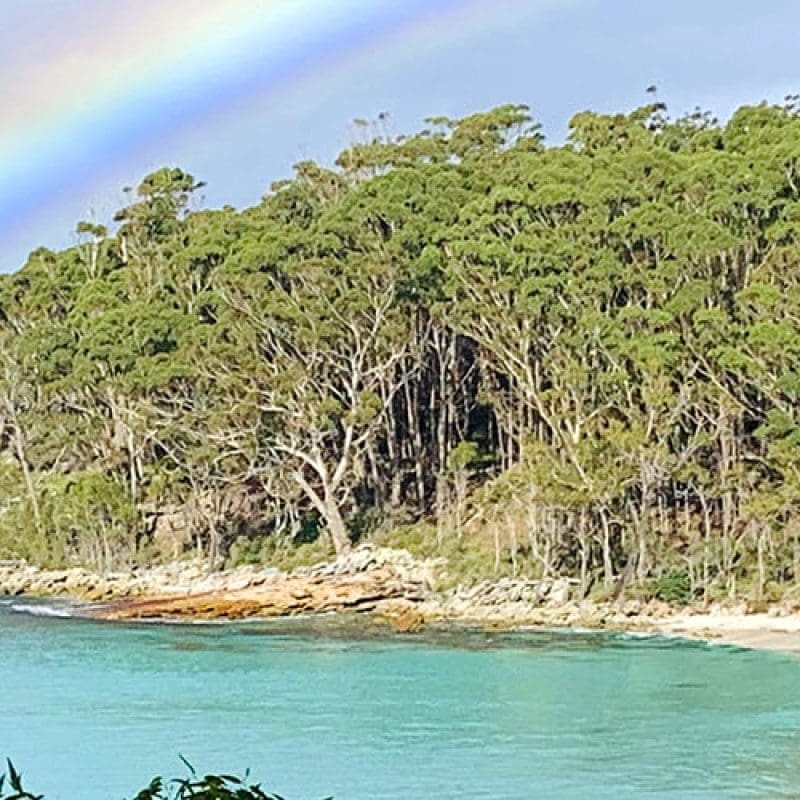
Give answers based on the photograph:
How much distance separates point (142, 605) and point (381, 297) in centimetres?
954

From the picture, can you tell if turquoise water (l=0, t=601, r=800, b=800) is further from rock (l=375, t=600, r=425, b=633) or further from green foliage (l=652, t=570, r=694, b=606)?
green foliage (l=652, t=570, r=694, b=606)

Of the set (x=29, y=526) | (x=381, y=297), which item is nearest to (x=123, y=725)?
(x=381, y=297)

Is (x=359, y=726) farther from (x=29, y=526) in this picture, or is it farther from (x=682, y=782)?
(x=29, y=526)

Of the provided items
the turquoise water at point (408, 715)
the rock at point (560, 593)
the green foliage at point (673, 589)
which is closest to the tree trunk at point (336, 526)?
the rock at point (560, 593)

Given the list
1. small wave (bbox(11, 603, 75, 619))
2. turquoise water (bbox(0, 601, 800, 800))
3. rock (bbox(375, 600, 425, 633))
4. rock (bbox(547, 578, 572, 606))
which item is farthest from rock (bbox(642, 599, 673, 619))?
small wave (bbox(11, 603, 75, 619))

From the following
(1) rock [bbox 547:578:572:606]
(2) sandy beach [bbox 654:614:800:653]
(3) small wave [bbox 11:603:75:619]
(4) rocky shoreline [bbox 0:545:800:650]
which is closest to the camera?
(2) sandy beach [bbox 654:614:800:653]

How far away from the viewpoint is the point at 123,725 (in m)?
20.3

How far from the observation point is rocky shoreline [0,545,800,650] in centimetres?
2984

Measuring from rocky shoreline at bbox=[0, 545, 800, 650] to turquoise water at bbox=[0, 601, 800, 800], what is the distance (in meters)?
1.91

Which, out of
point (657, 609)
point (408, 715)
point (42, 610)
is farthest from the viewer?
point (42, 610)

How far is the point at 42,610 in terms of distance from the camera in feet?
125

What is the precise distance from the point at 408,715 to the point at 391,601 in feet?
47.0

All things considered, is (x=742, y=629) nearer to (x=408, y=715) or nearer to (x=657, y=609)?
(x=657, y=609)

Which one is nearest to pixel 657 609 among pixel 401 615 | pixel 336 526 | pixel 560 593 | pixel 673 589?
pixel 673 589
